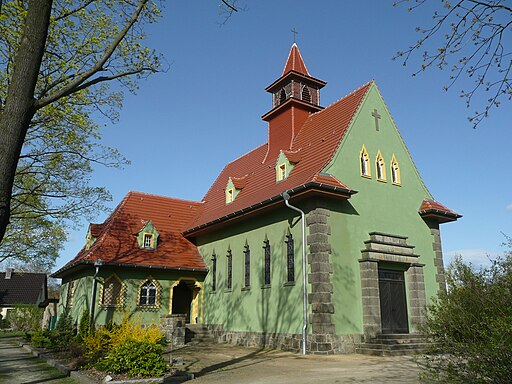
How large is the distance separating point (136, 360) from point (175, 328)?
30.6 feet

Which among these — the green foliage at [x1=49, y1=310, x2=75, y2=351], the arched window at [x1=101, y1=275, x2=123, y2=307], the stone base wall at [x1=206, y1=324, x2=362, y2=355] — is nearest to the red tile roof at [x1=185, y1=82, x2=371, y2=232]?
the arched window at [x1=101, y1=275, x2=123, y2=307]

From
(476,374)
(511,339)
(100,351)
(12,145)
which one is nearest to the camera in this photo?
(511,339)

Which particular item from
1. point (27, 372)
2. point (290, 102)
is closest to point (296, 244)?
point (290, 102)

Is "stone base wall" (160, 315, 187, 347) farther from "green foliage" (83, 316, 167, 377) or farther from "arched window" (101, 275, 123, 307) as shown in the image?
→ "green foliage" (83, 316, 167, 377)

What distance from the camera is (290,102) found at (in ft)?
75.7

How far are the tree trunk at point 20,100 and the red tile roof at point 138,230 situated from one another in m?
14.6

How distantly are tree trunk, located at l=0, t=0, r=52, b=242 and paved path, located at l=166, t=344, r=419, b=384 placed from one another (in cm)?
612

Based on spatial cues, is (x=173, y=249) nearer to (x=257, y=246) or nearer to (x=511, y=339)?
(x=257, y=246)

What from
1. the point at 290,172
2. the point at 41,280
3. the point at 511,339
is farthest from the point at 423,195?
the point at 41,280

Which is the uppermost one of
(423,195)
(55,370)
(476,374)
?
(423,195)

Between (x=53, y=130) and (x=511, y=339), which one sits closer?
(x=511, y=339)

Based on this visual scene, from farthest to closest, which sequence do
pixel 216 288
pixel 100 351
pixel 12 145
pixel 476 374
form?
pixel 216 288 → pixel 100 351 → pixel 12 145 → pixel 476 374

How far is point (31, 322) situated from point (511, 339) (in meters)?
41.4

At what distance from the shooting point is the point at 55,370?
42.4 ft
